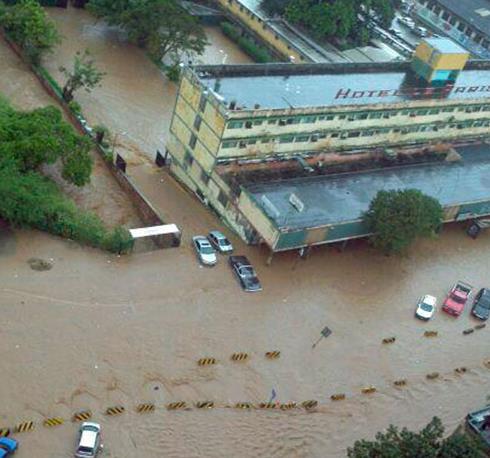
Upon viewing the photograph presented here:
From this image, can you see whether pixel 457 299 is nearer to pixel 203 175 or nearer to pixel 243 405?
pixel 243 405

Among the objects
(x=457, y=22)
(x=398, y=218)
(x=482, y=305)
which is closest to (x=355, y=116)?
(x=398, y=218)

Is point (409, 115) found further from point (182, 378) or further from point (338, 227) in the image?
point (182, 378)

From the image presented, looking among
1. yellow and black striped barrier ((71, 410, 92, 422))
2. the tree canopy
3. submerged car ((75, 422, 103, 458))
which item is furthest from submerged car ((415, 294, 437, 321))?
the tree canopy

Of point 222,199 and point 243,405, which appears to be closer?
point 243,405

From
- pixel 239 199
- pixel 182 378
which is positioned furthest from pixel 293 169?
pixel 182 378

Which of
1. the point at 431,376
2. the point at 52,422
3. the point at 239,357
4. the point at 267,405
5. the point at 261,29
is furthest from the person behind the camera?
the point at 261,29

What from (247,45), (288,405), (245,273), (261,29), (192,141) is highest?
(192,141)
